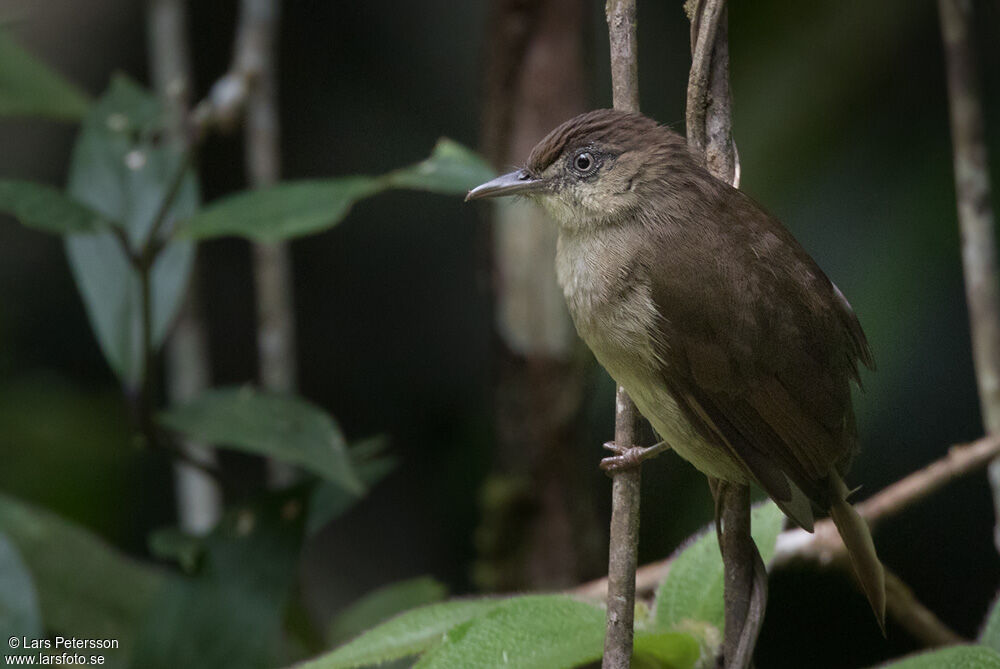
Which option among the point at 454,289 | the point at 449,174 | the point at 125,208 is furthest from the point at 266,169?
the point at 449,174

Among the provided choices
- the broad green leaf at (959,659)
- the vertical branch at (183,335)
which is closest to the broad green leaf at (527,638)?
the broad green leaf at (959,659)

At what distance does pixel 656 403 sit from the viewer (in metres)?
1.81

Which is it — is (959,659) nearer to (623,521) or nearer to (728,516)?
(728,516)

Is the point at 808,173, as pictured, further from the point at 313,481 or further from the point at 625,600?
the point at 625,600

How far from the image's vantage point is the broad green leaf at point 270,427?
7.67 feet

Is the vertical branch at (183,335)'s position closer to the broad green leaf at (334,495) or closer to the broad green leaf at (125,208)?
the broad green leaf at (125,208)

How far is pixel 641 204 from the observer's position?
1.93 meters

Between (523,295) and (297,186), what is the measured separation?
846 millimetres

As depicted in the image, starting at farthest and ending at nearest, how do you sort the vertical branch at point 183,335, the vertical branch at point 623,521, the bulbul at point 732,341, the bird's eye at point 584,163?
1. the vertical branch at point 183,335
2. the bird's eye at point 584,163
3. the bulbul at point 732,341
4. the vertical branch at point 623,521

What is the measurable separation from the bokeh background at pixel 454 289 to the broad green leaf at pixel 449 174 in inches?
34.1

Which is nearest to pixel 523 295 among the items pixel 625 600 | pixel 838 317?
pixel 838 317

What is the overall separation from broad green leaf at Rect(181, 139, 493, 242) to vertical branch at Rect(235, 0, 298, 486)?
2.56 feet

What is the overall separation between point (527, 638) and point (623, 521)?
9.7 inches

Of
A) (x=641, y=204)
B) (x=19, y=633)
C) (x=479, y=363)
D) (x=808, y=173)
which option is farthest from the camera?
(x=479, y=363)
